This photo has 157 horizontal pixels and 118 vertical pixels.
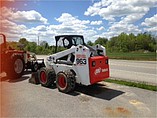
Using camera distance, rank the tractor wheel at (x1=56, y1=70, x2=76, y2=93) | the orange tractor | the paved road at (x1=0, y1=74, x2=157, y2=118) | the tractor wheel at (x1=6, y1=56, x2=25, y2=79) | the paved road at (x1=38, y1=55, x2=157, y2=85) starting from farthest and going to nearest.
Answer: the paved road at (x1=38, y1=55, x2=157, y2=85) → the tractor wheel at (x1=6, y1=56, x2=25, y2=79) → the orange tractor → the tractor wheel at (x1=56, y1=70, x2=76, y2=93) → the paved road at (x1=0, y1=74, x2=157, y2=118)

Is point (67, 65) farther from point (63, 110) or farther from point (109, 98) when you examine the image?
point (63, 110)

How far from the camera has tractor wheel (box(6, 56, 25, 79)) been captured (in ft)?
28.7

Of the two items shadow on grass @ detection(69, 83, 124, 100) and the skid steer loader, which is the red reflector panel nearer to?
the skid steer loader

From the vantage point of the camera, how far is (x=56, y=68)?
285 inches

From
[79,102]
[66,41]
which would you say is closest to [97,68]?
[79,102]

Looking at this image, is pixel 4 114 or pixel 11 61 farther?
pixel 11 61

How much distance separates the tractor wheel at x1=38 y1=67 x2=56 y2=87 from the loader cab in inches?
36.2

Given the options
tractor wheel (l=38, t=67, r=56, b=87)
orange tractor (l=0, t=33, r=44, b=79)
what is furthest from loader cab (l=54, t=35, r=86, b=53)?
orange tractor (l=0, t=33, r=44, b=79)

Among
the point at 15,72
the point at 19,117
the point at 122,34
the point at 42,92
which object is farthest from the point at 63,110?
the point at 122,34

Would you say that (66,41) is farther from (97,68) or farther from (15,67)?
(15,67)

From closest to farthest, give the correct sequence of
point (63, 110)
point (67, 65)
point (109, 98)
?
point (63, 110), point (109, 98), point (67, 65)

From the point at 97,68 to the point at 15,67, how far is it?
435 cm

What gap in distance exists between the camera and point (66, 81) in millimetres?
6309

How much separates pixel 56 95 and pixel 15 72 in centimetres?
354
